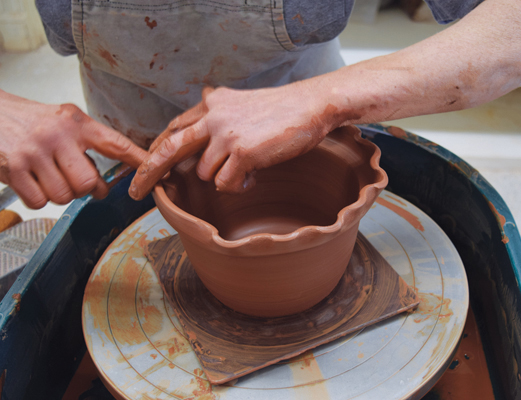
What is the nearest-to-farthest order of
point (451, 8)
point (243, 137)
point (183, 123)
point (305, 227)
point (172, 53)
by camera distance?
point (305, 227)
point (243, 137)
point (183, 123)
point (451, 8)
point (172, 53)

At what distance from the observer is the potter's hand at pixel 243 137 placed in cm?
86

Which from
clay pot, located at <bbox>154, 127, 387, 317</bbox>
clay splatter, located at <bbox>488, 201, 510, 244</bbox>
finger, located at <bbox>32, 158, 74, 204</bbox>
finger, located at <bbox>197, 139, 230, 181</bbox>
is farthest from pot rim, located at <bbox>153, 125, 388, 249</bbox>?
clay splatter, located at <bbox>488, 201, 510, 244</bbox>

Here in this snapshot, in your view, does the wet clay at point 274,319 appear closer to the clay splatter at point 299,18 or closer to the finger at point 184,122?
the finger at point 184,122

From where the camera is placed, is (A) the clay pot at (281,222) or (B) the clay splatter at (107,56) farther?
(B) the clay splatter at (107,56)

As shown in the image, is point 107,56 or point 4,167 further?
point 107,56

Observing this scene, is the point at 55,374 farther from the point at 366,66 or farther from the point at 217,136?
the point at 366,66

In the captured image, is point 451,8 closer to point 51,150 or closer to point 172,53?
point 172,53

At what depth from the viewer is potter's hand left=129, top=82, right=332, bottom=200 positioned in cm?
86

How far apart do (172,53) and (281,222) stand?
570mm

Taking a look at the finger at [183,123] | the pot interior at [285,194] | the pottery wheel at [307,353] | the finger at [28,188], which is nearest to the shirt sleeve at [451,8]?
the pot interior at [285,194]

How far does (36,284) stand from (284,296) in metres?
0.55

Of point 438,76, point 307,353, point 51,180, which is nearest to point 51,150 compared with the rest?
point 51,180

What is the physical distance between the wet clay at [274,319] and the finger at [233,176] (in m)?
0.28

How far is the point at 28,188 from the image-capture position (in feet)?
2.95
